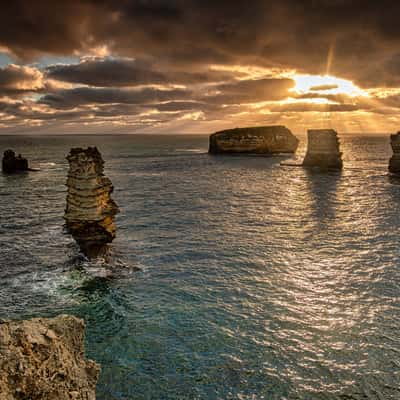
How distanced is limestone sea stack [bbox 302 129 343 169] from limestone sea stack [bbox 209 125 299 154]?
5480 cm

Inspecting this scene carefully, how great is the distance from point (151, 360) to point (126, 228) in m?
22.5

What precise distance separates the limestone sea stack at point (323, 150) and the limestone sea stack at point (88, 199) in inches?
2818

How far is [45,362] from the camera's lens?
6.29m

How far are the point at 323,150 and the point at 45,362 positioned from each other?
9211cm

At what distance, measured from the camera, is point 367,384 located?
14.1 meters

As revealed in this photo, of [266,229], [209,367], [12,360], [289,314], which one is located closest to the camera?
[12,360]

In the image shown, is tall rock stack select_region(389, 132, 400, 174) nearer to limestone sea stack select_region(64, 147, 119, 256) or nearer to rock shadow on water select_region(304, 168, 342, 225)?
rock shadow on water select_region(304, 168, 342, 225)

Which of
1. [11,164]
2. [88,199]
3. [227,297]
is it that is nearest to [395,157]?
[227,297]

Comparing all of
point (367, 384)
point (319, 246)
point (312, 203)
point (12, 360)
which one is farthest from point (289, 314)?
point (312, 203)

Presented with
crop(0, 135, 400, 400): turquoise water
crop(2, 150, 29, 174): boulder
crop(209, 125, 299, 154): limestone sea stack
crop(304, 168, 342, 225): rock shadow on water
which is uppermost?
crop(209, 125, 299, 154): limestone sea stack

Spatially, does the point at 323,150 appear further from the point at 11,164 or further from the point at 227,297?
the point at 11,164

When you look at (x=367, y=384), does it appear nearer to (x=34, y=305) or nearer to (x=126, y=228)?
(x=34, y=305)

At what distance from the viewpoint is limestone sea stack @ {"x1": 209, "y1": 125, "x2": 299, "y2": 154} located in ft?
477

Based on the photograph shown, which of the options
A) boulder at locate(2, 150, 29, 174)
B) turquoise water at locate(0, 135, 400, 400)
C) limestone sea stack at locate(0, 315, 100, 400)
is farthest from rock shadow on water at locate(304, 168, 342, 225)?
boulder at locate(2, 150, 29, 174)
